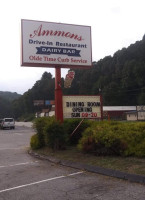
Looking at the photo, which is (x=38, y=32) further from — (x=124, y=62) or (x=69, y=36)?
(x=124, y=62)

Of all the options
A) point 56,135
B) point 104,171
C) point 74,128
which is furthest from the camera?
point 74,128

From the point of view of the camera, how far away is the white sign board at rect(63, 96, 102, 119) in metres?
14.2

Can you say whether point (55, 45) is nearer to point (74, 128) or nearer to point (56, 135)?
point (74, 128)

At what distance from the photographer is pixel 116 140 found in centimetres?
1044

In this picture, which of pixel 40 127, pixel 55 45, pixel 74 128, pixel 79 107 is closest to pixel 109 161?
pixel 74 128

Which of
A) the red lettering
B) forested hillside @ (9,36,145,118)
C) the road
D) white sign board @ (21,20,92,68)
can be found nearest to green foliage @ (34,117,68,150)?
the road

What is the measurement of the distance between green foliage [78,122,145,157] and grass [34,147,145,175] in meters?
0.25

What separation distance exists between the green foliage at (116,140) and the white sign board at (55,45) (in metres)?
4.67

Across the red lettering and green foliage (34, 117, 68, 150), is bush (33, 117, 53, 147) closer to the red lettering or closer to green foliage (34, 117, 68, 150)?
green foliage (34, 117, 68, 150)

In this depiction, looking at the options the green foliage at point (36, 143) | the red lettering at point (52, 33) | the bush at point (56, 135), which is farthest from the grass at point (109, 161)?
the red lettering at point (52, 33)

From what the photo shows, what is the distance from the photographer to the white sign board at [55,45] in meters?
14.5

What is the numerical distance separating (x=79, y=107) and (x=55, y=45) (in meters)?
3.11

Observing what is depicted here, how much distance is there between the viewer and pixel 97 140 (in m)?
10.8

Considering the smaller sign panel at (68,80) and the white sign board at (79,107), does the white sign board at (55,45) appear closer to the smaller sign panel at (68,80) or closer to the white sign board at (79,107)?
the smaller sign panel at (68,80)
